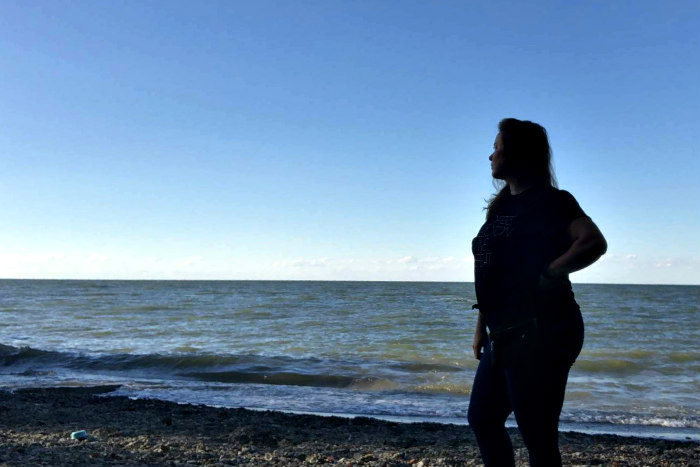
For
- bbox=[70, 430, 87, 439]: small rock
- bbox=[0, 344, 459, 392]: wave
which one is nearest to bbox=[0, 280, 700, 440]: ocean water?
bbox=[0, 344, 459, 392]: wave

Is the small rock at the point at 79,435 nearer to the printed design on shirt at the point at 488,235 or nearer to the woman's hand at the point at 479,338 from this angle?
the woman's hand at the point at 479,338

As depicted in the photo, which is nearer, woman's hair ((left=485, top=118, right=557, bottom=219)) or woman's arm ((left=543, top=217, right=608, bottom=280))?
woman's arm ((left=543, top=217, right=608, bottom=280))

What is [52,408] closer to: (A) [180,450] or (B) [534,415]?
(A) [180,450]

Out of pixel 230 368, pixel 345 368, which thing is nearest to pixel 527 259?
pixel 345 368

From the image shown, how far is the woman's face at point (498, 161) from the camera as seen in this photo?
8.25 ft

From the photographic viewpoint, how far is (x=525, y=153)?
8.12 feet

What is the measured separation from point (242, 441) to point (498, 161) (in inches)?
163

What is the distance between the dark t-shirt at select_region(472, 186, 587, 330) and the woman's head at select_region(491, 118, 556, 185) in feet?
0.29

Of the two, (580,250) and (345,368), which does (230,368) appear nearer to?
(345,368)

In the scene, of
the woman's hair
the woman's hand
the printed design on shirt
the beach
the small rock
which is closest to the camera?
the printed design on shirt

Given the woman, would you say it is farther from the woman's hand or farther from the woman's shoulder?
the woman's hand

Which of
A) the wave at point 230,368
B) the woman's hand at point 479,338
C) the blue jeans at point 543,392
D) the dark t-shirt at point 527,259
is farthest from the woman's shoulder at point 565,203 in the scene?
the wave at point 230,368

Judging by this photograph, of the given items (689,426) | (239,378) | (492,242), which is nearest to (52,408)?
(239,378)

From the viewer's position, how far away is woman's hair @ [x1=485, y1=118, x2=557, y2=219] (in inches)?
97.7
